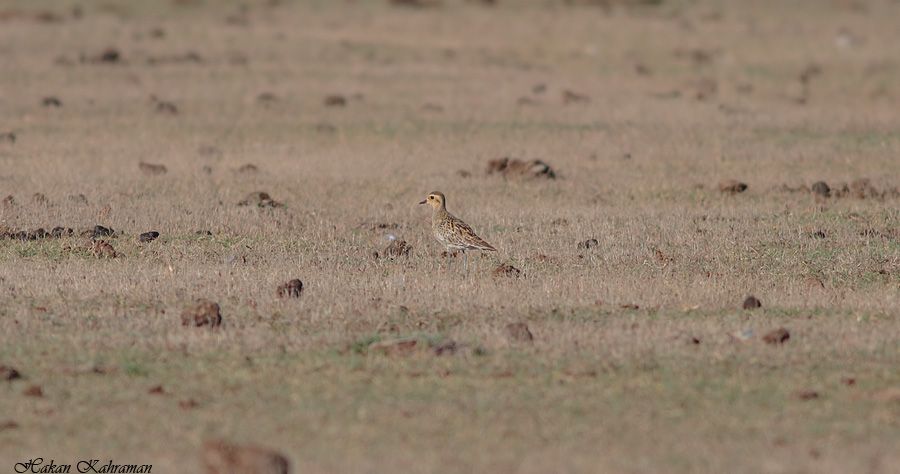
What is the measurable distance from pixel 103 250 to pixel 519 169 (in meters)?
8.10

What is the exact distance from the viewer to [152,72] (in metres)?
34.7

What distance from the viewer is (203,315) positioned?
38.2ft

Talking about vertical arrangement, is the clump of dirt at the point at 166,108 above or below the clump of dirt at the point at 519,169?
below

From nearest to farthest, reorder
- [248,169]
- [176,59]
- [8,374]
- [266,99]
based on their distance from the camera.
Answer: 1. [8,374]
2. [248,169]
3. [266,99]
4. [176,59]

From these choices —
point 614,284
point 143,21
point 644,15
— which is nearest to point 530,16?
point 644,15

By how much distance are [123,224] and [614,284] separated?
659 cm

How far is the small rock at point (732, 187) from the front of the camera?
20.5m

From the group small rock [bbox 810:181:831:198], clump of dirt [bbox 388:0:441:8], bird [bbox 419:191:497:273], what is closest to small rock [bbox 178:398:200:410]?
bird [bbox 419:191:497:273]

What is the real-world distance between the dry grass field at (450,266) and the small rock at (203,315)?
7 cm

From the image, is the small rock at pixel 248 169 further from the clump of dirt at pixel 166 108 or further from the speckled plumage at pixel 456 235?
the speckled plumage at pixel 456 235

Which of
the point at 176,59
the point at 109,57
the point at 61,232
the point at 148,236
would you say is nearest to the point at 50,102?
the point at 109,57

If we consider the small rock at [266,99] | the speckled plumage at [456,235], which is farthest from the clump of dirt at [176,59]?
the speckled plumage at [456,235]

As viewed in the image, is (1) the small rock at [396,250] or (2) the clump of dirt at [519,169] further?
(2) the clump of dirt at [519,169]

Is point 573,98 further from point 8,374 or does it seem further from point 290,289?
point 8,374
